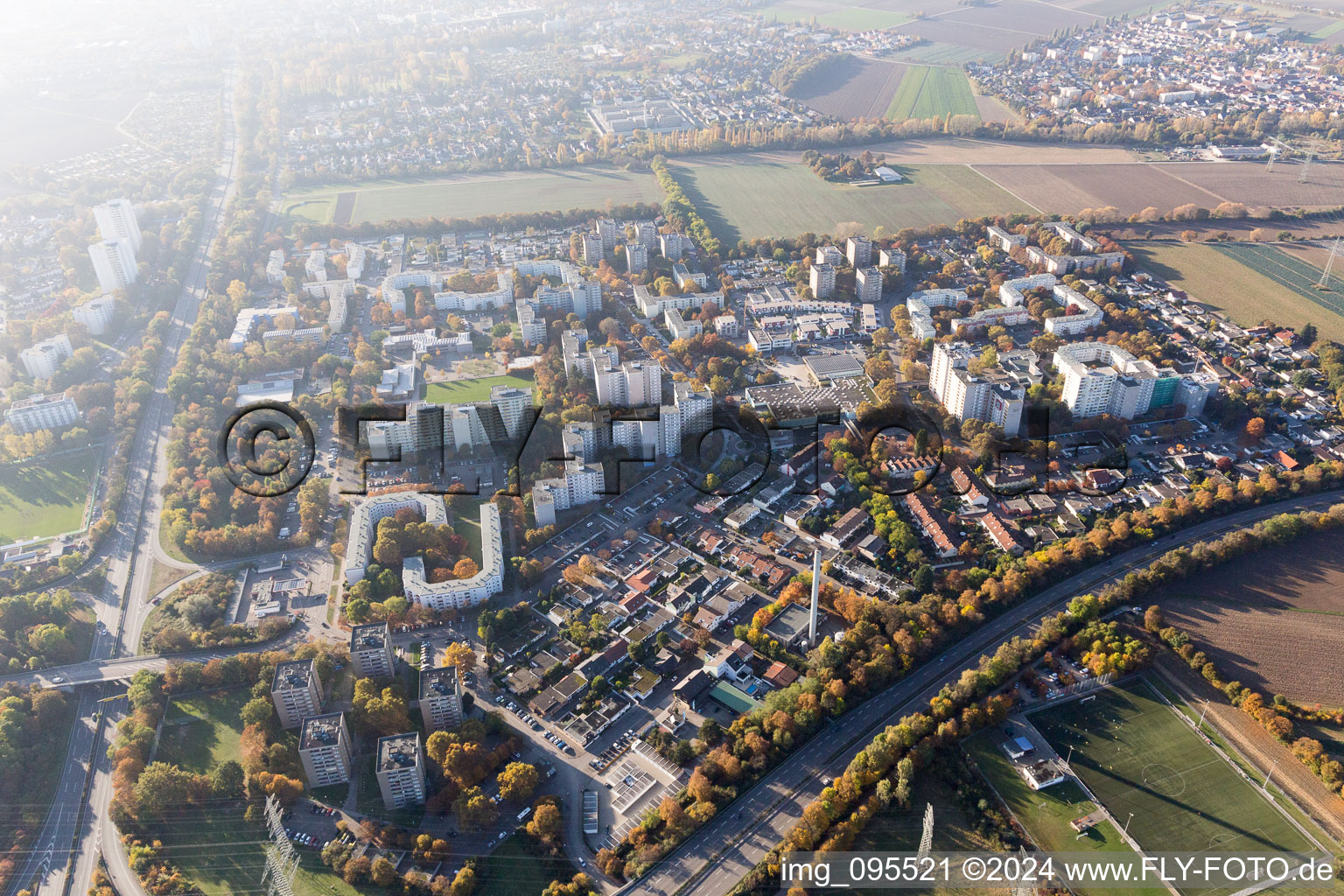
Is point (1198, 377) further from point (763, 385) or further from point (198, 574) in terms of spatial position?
point (198, 574)

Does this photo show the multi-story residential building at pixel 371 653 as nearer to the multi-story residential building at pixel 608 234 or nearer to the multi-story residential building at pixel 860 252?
the multi-story residential building at pixel 608 234

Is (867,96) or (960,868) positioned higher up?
(867,96)

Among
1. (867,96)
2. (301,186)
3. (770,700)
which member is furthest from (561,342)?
(867,96)

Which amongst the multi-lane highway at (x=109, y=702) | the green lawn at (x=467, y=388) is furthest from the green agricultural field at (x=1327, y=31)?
the multi-lane highway at (x=109, y=702)

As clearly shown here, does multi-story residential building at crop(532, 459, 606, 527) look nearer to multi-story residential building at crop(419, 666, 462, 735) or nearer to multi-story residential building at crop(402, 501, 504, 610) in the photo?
multi-story residential building at crop(402, 501, 504, 610)

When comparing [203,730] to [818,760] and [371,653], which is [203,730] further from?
[818,760]

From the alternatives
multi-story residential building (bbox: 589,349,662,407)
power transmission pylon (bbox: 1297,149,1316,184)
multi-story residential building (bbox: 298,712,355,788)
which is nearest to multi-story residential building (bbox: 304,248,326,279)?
multi-story residential building (bbox: 589,349,662,407)

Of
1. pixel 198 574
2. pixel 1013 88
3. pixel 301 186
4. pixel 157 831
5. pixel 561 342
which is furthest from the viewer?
pixel 1013 88
